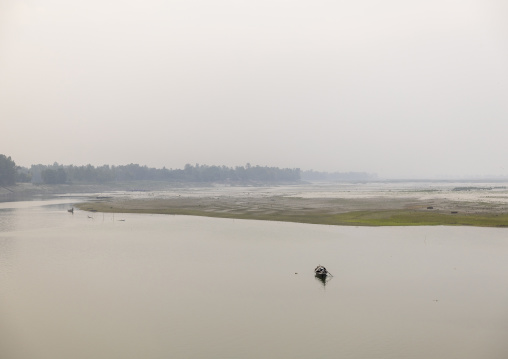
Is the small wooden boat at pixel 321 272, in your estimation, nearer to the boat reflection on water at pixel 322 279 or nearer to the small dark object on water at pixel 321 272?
the small dark object on water at pixel 321 272

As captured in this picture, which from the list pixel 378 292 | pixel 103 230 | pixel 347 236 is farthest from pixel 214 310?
pixel 103 230

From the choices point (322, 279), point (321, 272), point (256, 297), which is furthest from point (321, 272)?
point (256, 297)

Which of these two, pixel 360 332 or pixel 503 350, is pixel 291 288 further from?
pixel 503 350

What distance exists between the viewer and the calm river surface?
72.8 feet

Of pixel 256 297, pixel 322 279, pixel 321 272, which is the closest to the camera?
pixel 256 297

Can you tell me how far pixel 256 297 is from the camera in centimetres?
3009

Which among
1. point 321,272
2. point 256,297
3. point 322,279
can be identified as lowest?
point 256,297

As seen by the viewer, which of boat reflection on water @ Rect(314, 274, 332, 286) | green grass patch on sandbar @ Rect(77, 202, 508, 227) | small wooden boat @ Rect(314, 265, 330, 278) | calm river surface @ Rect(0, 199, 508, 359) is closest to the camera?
calm river surface @ Rect(0, 199, 508, 359)

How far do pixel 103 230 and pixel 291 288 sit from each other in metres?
43.6

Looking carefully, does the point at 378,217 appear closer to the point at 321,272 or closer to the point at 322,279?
the point at 321,272

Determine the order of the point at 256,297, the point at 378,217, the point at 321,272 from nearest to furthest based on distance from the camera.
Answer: the point at 256,297
the point at 321,272
the point at 378,217

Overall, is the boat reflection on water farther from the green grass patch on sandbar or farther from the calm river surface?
the green grass patch on sandbar

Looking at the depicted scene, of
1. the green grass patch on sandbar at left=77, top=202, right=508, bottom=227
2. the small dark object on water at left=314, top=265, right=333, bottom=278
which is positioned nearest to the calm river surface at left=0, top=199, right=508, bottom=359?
the small dark object on water at left=314, top=265, right=333, bottom=278

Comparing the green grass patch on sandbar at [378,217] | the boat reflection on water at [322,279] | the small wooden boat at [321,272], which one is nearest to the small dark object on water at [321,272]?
the small wooden boat at [321,272]
